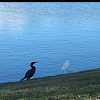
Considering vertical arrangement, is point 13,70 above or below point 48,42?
below

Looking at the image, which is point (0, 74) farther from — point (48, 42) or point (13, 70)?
point (48, 42)

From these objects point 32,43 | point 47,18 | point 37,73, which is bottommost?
point 37,73

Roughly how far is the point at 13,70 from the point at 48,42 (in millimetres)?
9356

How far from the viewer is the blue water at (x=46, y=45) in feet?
71.9

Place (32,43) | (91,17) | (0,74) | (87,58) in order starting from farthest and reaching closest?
(91,17), (32,43), (87,58), (0,74)

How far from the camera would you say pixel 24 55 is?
24609mm

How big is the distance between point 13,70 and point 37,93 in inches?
459

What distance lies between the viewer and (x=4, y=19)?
43.8 m

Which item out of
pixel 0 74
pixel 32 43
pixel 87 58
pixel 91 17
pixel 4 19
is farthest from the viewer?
pixel 91 17

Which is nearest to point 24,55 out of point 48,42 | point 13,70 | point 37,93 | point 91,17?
point 13,70

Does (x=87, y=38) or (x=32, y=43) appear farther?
(x=87, y=38)

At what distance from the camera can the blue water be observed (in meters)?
21.9

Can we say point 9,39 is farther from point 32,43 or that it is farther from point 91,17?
point 91,17

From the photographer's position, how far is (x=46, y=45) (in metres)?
28.1
